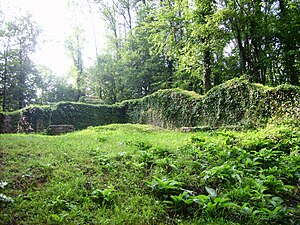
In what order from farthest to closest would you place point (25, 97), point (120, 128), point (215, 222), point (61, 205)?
point (25, 97), point (120, 128), point (61, 205), point (215, 222)

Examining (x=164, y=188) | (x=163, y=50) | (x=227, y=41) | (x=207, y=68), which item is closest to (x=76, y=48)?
(x=163, y=50)

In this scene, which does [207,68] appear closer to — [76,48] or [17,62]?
[17,62]

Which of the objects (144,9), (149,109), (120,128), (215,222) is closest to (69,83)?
(144,9)

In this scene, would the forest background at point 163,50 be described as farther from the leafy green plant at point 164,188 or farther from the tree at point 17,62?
the leafy green plant at point 164,188

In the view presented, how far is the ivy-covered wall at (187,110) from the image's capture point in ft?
24.9

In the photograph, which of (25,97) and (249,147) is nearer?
(249,147)

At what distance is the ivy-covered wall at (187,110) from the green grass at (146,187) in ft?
9.97

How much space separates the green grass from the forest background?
8.74 metres

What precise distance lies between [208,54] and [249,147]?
8251 millimetres

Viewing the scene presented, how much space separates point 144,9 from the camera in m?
19.6

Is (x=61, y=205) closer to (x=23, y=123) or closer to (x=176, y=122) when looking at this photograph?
(x=176, y=122)

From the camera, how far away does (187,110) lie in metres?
11.2

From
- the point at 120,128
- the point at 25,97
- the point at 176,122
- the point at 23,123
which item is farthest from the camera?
the point at 25,97

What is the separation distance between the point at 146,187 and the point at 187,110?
8.32 meters
